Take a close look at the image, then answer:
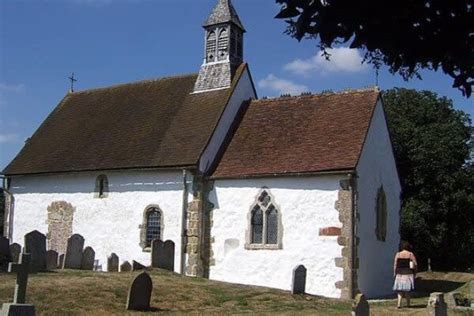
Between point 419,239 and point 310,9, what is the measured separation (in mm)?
30994

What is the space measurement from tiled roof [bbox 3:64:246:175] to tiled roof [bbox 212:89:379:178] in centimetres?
139

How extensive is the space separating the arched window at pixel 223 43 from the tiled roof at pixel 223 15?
0.53 m

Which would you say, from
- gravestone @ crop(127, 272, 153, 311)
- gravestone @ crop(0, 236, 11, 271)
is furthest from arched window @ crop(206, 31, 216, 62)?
gravestone @ crop(127, 272, 153, 311)

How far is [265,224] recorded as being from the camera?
22109 mm

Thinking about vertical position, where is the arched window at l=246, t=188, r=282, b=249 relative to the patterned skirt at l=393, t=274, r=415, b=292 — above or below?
above

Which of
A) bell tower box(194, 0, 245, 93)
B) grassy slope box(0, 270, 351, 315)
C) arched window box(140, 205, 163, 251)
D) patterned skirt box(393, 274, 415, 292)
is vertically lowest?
grassy slope box(0, 270, 351, 315)

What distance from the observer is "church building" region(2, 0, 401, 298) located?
21172 millimetres

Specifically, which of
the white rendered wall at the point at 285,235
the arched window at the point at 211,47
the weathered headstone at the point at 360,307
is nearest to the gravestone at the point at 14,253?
the white rendered wall at the point at 285,235

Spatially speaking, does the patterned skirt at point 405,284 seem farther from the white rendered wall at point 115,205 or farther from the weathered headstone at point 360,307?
the white rendered wall at point 115,205

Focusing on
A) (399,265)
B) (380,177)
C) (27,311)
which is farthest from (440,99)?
(27,311)

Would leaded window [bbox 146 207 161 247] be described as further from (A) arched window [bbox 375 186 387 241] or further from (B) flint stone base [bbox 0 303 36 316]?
(B) flint stone base [bbox 0 303 36 316]

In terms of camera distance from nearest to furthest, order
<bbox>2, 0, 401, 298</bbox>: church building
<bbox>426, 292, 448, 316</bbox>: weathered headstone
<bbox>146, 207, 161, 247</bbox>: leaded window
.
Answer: <bbox>426, 292, 448, 316</bbox>: weathered headstone, <bbox>2, 0, 401, 298</bbox>: church building, <bbox>146, 207, 161, 247</bbox>: leaded window

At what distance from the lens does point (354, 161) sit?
20.7m

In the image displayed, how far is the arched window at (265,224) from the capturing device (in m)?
21.9
